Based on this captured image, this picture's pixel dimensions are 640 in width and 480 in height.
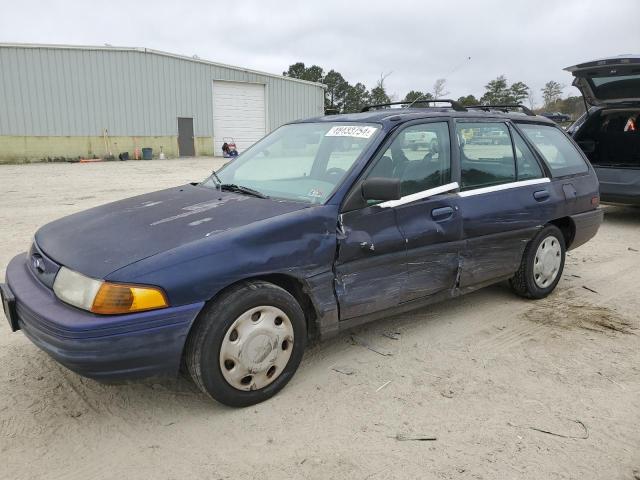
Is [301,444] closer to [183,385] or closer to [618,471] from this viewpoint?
[183,385]

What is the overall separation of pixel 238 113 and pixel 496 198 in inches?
930

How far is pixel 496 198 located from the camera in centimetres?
405

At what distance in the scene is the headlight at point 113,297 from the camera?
2424 millimetres

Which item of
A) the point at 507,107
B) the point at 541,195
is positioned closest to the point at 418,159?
the point at 541,195

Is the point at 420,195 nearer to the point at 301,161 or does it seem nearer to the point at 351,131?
the point at 351,131

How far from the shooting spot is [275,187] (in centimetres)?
353

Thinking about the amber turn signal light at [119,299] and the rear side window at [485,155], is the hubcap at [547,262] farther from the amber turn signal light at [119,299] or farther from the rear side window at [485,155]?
the amber turn signal light at [119,299]

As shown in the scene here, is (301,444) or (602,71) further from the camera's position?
(602,71)

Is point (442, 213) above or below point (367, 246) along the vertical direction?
above

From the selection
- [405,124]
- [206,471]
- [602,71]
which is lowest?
[206,471]

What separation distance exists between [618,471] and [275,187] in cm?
248

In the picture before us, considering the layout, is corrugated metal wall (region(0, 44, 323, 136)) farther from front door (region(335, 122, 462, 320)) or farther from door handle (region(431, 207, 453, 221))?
door handle (region(431, 207, 453, 221))

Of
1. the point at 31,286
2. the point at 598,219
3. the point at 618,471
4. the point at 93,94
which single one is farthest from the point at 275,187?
the point at 93,94

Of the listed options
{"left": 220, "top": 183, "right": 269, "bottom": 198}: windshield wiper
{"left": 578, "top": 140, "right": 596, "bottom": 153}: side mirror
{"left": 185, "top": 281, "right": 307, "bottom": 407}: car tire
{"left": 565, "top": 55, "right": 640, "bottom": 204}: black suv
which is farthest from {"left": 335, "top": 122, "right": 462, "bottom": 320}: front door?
{"left": 578, "top": 140, "right": 596, "bottom": 153}: side mirror
